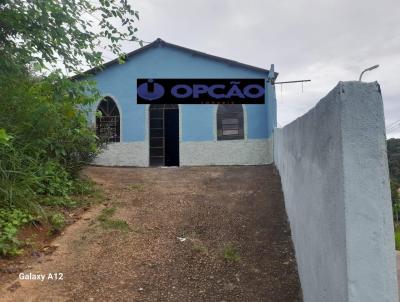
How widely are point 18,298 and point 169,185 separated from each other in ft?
14.3

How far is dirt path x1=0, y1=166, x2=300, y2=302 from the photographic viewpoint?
2877 millimetres

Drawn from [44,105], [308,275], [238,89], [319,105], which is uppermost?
[238,89]

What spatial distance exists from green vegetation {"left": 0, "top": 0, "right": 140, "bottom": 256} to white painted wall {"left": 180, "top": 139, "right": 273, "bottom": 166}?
574 centimetres

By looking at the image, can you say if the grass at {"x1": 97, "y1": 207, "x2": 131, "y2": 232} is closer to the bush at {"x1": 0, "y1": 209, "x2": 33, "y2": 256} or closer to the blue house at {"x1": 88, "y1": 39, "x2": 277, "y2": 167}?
the bush at {"x1": 0, "y1": 209, "x2": 33, "y2": 256}

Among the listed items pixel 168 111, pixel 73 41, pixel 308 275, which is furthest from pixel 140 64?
pixel 308 275

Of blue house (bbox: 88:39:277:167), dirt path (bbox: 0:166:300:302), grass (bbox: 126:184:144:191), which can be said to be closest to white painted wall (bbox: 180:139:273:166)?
blue house (bbox: 88:39:277:167)

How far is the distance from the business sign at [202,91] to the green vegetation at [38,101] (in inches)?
220

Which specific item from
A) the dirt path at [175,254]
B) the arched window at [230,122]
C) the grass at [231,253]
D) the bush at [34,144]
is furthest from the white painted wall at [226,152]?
the grass at [231,253]

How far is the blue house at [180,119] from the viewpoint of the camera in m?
10.6

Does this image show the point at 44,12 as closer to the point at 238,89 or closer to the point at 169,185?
the point at 169,185

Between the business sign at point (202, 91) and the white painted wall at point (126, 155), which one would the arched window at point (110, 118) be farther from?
the business sign at point (202, 91)

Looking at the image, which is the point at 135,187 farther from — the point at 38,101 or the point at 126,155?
the point at 126,155

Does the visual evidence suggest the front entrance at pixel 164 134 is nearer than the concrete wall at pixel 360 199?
No

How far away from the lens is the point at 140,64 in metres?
11.0
